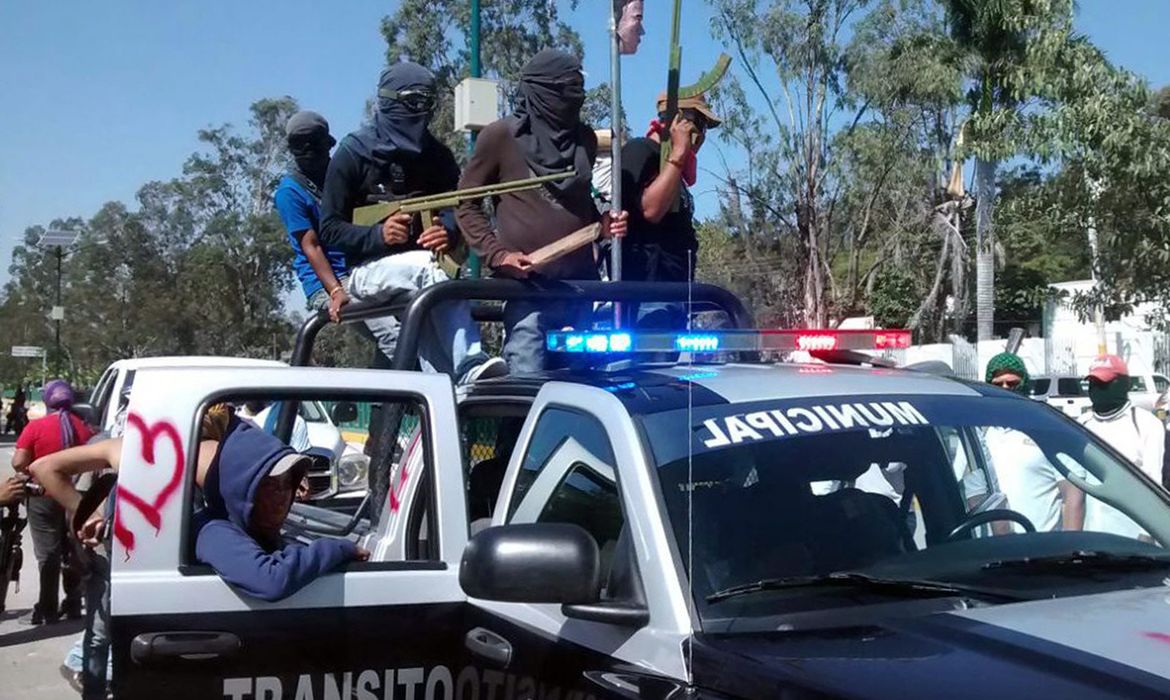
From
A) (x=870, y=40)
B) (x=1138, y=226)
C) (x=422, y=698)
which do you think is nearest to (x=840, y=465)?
(x=422, y=698)

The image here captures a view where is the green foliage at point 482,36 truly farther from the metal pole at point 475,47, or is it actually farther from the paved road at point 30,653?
the paved road at point 30,653

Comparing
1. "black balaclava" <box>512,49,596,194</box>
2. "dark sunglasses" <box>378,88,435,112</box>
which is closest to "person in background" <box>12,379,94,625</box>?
"dark sunglasses" <box>378,88,435,112</box>

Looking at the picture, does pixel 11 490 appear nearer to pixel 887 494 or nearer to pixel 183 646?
pixel 183 646

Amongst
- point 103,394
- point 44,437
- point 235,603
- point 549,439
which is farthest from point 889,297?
point 103,394

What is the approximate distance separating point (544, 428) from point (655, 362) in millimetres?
531

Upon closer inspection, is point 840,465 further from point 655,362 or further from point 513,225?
point 513,225

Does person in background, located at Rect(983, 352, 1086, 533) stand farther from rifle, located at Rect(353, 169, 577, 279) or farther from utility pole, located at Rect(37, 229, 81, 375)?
utility pole, located at Rect(37, 229, 81, 375)

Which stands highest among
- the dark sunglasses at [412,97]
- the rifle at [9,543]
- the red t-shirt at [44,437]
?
the dark sunglasses at [412,97]

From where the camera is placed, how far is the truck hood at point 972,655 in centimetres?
190

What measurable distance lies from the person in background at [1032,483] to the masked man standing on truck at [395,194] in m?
1.96

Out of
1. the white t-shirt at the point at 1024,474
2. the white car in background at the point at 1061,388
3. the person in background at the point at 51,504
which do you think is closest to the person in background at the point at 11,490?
the person in background at the point at 51,504

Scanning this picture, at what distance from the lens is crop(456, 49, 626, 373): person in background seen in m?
4.72

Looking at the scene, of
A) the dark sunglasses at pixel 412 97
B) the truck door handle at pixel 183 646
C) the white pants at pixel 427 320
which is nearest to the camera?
the truck door handle at pixel 183 646

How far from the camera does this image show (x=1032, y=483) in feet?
11.0
